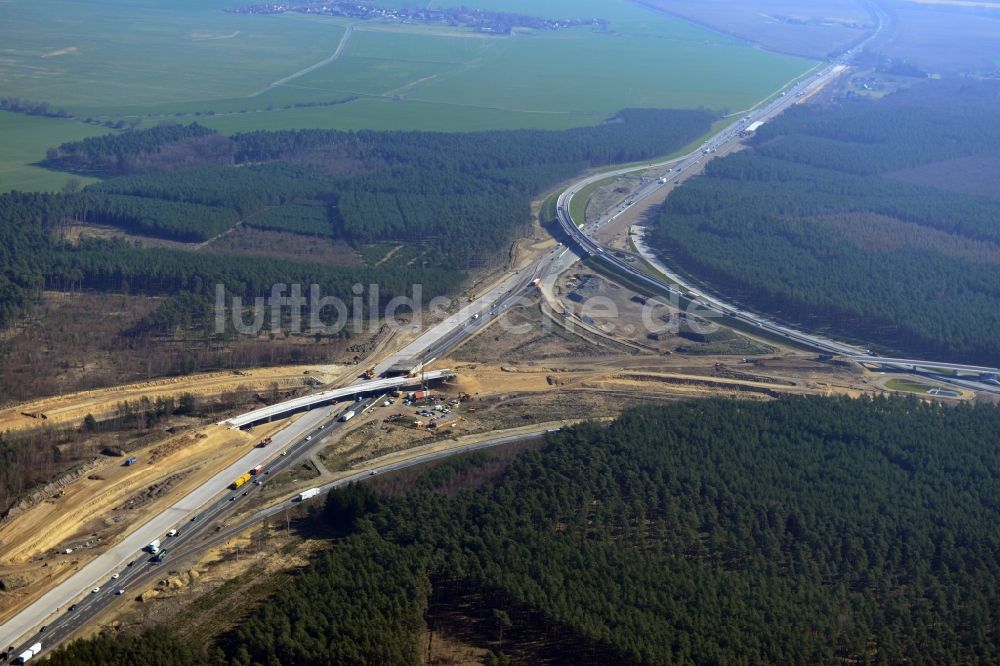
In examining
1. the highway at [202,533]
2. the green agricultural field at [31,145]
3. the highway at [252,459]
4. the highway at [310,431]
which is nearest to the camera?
the highway at [202,533]

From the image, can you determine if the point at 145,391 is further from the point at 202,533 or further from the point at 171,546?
the point at 171,546

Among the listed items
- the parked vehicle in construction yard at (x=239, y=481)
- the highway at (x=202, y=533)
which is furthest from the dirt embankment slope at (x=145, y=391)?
the parked vehicle in construction yard at (x=239, y=481)

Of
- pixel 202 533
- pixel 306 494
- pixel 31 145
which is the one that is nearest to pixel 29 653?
pixel 202 533

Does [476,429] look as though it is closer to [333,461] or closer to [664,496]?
[333,461]

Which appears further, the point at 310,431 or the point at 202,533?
the point at 310,431

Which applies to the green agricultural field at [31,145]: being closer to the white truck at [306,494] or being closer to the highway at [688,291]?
the highway at [688,291]

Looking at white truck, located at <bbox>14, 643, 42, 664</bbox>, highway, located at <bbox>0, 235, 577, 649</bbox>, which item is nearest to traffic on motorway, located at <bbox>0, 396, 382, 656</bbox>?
highway, located at <bbox>0, 235, 577, 649</bbox>

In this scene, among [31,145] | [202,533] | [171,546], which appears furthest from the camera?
[31,145]
